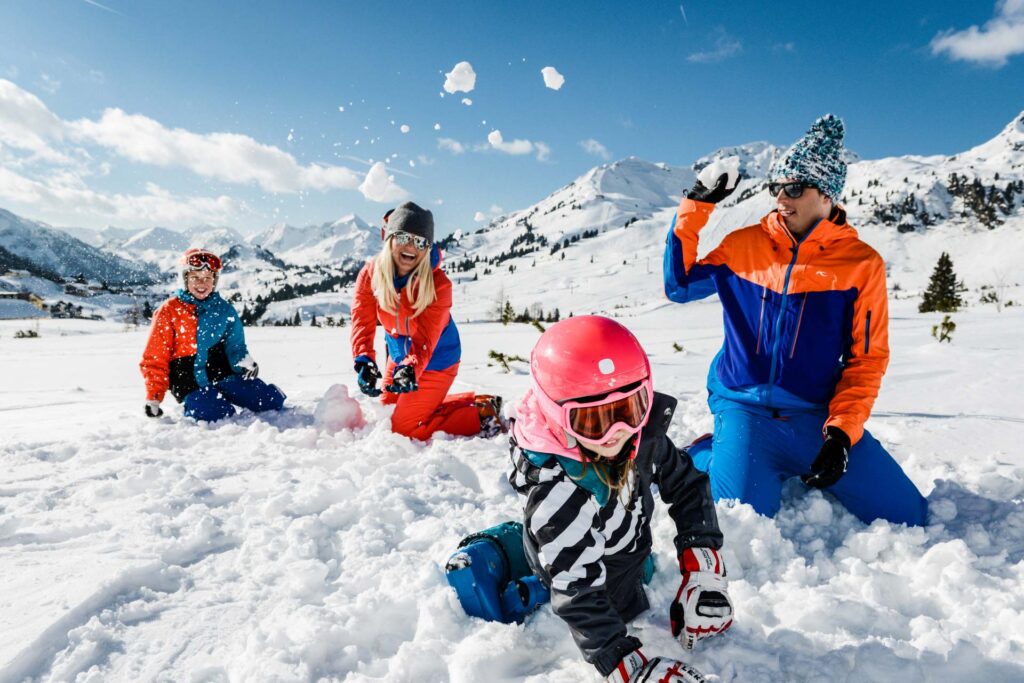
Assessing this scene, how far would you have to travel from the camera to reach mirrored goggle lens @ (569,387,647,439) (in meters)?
1.74

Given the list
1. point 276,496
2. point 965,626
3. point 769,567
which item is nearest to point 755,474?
point 769,567

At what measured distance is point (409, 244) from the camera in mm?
4336

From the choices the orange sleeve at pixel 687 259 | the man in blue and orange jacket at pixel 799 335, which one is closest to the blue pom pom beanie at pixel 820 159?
the man in blue and orange jacket at pixel 799 335

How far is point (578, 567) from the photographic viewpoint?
→ 169 cm

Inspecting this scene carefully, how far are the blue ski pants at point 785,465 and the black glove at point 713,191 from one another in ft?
3.97

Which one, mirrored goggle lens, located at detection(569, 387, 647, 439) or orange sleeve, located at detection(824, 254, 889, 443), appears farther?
orange sleeve, located at detection(824, 254, 889, 443)

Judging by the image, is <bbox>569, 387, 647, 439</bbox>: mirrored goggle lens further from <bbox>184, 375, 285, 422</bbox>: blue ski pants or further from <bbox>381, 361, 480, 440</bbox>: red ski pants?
<bbox>184, 375, 285, 422</bbox>: blue ski pants

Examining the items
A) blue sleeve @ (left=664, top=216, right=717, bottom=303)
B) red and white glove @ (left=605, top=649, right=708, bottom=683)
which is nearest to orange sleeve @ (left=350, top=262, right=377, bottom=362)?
blue sleeve @ (left=664, top=216, right=717, bottom=303)

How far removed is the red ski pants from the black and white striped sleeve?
8.21ft

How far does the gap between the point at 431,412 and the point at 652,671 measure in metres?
2.99

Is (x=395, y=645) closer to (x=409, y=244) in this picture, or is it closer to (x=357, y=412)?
(x=357, y=412)

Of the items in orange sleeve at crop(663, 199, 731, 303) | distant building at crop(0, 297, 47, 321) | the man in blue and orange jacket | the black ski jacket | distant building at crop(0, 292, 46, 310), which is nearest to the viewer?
the black ski jacket

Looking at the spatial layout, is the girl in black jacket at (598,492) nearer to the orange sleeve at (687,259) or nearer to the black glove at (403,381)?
the orange sleeve at (687,259)

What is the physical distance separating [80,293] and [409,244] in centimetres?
14829
